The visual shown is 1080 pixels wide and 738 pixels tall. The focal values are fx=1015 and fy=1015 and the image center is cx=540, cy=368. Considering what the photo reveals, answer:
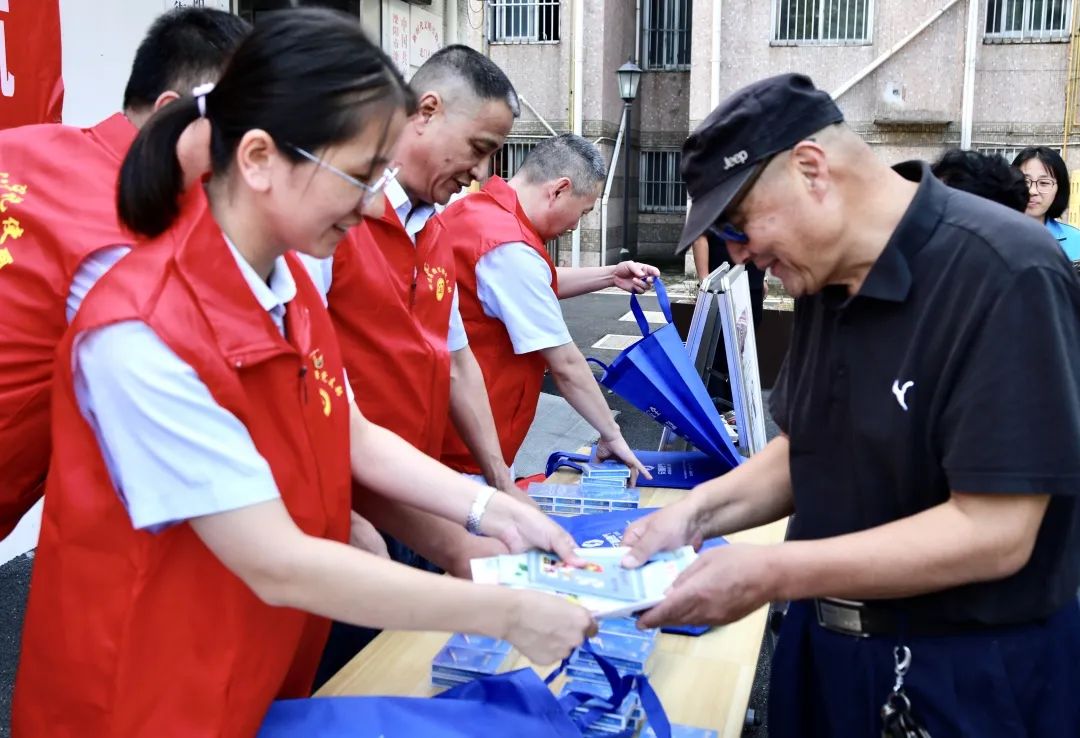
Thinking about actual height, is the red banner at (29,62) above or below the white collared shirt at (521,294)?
above

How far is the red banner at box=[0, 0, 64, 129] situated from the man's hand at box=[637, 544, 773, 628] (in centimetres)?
302

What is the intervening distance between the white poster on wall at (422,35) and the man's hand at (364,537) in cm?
530

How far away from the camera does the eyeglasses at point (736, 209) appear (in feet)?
5.09

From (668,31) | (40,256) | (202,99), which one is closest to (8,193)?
(40,256)

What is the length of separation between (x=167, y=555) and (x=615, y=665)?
943 mm

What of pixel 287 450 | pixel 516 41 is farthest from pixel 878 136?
pixel 287 450

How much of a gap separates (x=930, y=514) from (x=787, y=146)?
0.58m

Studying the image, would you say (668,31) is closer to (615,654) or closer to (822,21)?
(822,21)

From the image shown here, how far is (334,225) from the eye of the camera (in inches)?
58.9

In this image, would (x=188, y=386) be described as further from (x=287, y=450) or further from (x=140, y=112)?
(x=140, y=112)

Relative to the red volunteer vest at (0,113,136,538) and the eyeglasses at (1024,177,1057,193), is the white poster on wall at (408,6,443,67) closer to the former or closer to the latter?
the eyeglasses at (1024,177,1057,193)

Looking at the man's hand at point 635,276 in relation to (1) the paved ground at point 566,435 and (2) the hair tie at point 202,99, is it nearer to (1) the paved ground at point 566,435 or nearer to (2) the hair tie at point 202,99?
(1) the paved ground at point 566,435

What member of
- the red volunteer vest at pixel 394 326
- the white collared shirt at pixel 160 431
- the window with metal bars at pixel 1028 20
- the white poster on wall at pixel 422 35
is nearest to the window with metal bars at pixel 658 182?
the window with metal bars at pixel 1028 20

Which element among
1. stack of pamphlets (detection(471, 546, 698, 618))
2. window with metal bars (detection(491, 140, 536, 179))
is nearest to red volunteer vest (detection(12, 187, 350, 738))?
stack of pamphlets (detection(471, 546, 698, 618))
